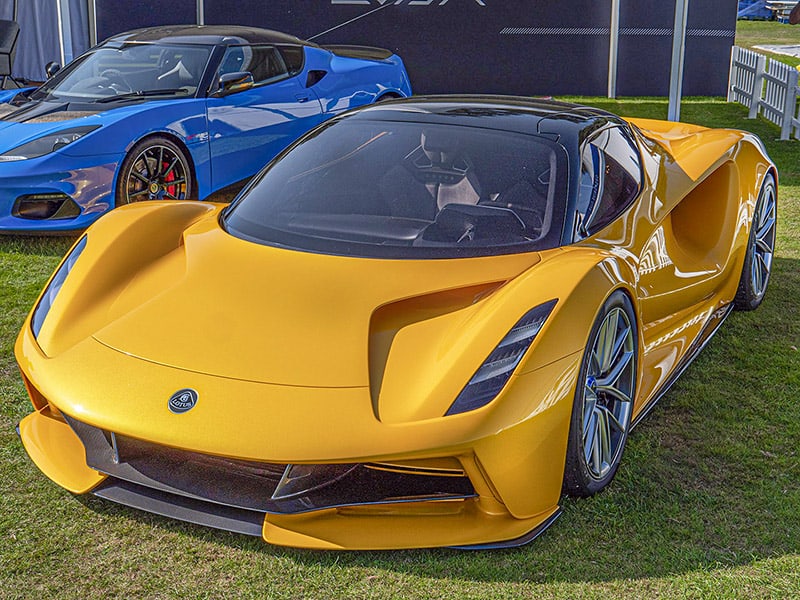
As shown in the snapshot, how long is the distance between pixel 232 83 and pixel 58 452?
13.3 ft

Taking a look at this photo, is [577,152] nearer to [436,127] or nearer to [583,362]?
[436,127]

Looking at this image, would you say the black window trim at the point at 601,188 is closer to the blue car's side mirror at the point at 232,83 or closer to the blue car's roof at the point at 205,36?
the blue car's side mirror at the point at 232,83

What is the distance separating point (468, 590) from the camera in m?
2.40

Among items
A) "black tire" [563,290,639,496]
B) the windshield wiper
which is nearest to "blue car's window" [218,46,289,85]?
the windshield wiper

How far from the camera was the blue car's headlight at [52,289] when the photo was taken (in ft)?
9.83

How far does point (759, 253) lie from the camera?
471 centimetres

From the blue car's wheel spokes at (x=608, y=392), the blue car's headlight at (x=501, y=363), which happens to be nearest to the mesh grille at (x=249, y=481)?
the blue car's headlight at (x=501, y=363)

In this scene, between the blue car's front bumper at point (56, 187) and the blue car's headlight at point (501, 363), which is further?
the blue car's front bumper at point (56, 187)

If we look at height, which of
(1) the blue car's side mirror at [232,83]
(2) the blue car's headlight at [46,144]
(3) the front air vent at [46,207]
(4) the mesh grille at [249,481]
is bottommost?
(4) the mesh grille at [249,481]

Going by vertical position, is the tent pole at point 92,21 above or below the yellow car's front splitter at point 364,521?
above

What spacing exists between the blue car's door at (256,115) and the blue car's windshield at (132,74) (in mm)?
213

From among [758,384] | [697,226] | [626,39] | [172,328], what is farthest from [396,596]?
[626,39]

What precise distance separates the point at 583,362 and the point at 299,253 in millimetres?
986

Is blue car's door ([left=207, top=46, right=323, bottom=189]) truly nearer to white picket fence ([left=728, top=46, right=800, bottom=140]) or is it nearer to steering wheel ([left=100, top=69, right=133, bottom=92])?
steering wheel ([left=100, top=69, right=133, bottom=92])
